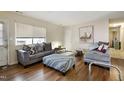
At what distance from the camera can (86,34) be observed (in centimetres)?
154

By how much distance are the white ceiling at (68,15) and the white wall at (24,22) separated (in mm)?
119

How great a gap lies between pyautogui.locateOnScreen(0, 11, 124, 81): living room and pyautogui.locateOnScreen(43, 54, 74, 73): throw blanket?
2.0 inches

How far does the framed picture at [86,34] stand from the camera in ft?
4.96

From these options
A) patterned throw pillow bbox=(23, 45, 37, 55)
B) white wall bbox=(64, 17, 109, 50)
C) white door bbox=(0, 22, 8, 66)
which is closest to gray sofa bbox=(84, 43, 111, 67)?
white wall bbox=(64, 17, 109, 50)

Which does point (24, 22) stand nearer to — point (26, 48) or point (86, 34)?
point (26, 48)

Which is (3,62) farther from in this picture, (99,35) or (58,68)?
(99,35)

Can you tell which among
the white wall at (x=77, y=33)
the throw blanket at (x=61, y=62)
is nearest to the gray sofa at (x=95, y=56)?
the white wall at (x=77, y=33)

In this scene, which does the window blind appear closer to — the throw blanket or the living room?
the living room

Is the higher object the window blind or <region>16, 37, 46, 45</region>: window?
the window blind

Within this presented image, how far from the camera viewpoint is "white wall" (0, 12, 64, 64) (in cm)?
157

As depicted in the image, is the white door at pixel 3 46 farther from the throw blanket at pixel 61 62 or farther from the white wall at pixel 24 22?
the throw blanket at pixel 61 62

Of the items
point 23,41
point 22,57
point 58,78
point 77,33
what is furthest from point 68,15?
point 22,57

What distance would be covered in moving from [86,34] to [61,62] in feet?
2.63
